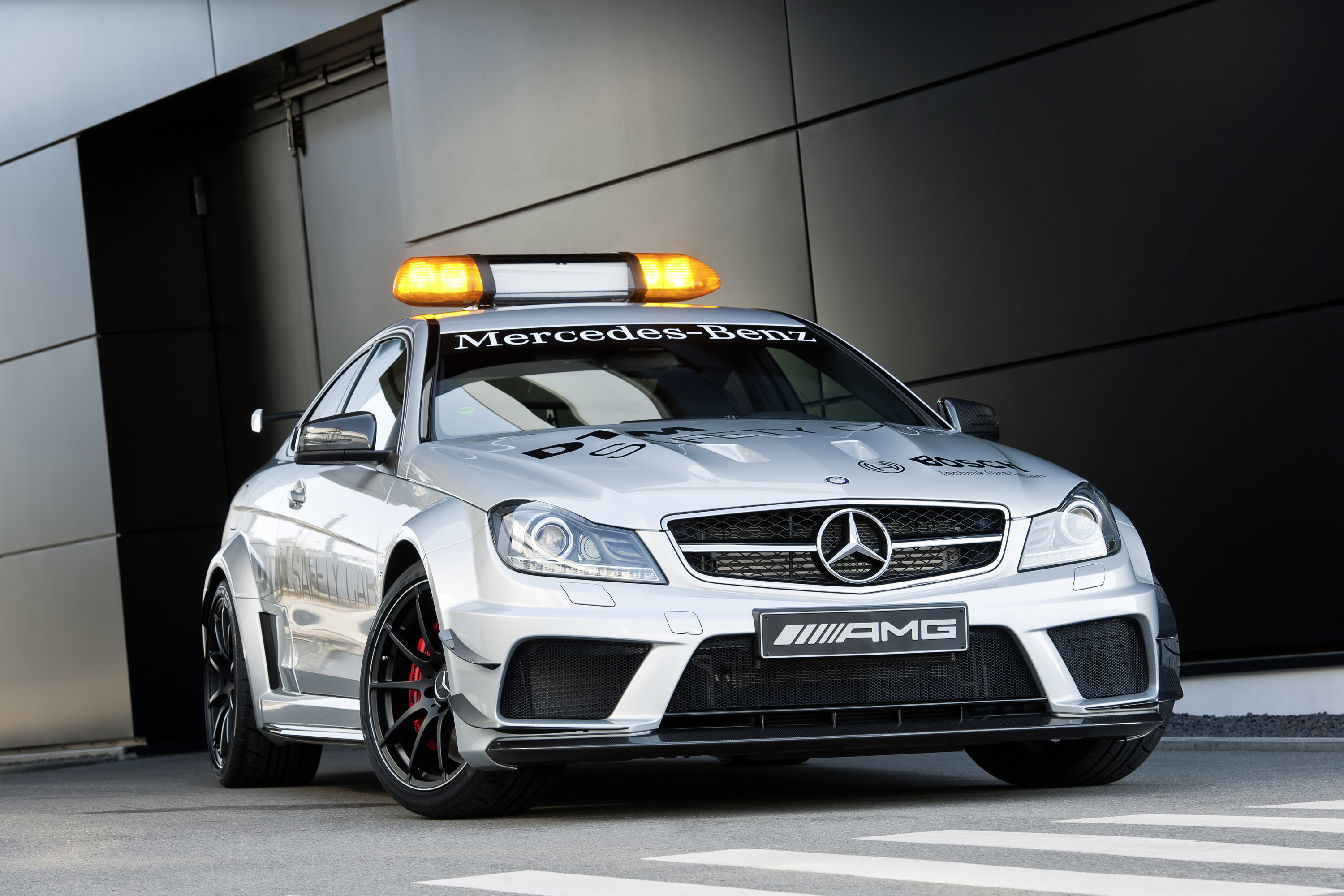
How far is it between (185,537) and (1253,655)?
985 centimetres

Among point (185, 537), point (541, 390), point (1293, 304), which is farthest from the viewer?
point (185, 537)

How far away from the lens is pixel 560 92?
1216 cm

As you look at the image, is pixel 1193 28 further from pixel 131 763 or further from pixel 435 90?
pixel 131 763

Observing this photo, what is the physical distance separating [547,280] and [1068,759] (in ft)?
9.78

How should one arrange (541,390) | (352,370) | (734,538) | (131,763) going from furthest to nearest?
(131,763)
(352,370)
(541,390)
(734,538)

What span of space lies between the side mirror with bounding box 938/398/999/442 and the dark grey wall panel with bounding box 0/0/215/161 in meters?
9.87

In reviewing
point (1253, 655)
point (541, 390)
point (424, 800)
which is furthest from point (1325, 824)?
point (1253, 655)

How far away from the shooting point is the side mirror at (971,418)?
6.65m

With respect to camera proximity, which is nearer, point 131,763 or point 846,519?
point 846,519

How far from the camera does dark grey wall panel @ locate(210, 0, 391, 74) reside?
45.5 ft

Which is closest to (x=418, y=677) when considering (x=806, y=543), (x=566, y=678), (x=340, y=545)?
(x=566, y=678)

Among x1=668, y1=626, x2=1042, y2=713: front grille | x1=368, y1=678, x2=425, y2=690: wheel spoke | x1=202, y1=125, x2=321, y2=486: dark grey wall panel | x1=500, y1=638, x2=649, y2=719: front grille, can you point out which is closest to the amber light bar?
x1=368, y1=678, x2=425, y2=690: wheel spoke

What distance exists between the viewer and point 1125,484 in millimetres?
9266

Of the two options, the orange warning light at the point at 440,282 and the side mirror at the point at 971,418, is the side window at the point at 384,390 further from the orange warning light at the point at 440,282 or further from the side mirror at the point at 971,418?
the side mirror at the point at 971,418
